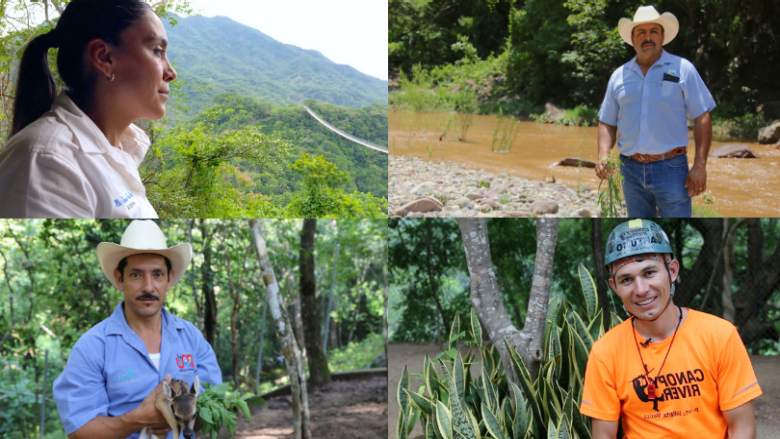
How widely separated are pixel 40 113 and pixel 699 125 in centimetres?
344

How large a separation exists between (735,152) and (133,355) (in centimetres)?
504

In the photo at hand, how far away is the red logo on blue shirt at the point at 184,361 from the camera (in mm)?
2375

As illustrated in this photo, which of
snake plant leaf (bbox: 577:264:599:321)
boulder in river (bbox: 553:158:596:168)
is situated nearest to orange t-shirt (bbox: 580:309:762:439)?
snake plant leaf (bbox: 577:264:599:321)

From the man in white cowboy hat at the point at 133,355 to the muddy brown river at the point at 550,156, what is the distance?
2.42 metres

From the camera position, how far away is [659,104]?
130 inches

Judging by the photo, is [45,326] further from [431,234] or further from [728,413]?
[728,413]

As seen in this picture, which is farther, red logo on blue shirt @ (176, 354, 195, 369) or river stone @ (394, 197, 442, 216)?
river stone @ (394, 197, 442, 216)

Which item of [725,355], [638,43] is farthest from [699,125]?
[725,355]

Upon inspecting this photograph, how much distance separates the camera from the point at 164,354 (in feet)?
7.63

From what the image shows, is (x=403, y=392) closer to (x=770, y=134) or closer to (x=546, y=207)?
(x=546, y=207)

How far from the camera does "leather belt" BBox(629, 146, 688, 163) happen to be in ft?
10.7

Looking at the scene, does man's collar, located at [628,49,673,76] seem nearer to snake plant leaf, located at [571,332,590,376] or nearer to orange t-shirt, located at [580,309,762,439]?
snake plant leaf, located at [571,332,590,376]

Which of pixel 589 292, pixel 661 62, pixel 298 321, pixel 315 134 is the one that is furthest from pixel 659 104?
pixel 298 321

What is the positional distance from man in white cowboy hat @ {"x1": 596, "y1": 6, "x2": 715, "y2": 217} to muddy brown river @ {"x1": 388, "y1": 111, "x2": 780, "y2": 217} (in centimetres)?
134
